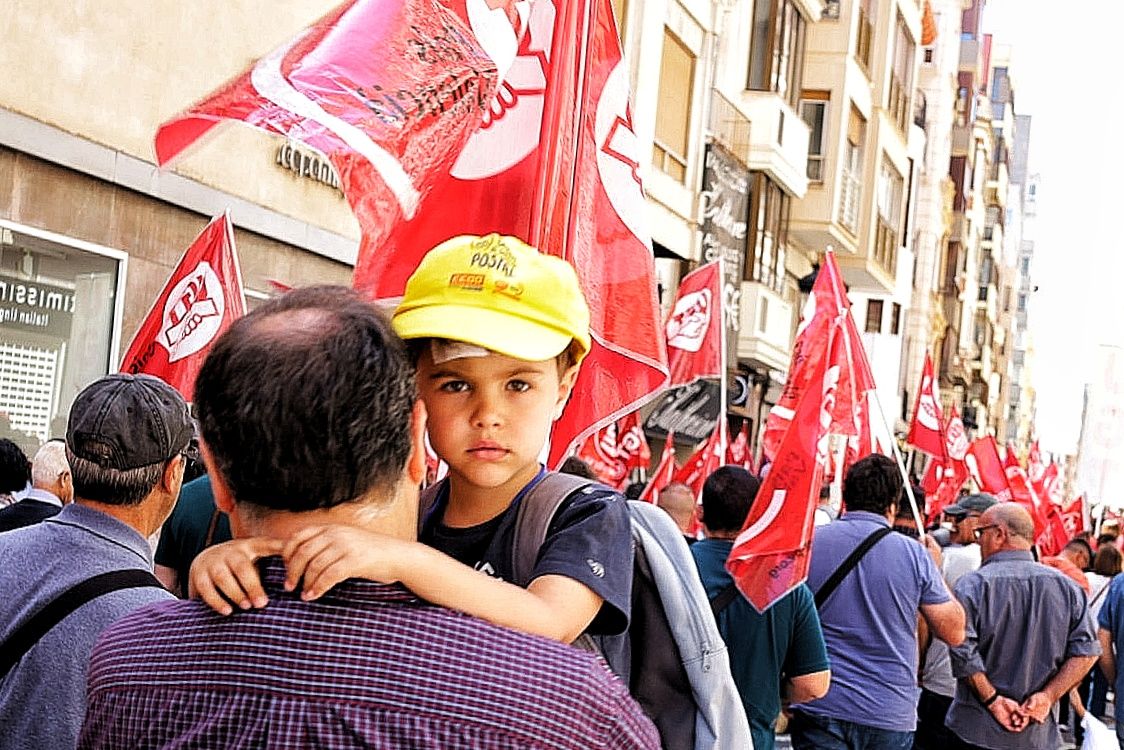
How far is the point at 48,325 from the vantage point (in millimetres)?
11594

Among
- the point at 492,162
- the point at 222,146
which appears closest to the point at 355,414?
the point at 492,162

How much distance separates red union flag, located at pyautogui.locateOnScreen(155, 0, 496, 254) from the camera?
4305mm

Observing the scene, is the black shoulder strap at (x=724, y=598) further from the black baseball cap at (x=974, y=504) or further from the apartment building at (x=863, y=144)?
the apartment building at (x=863, y=144)

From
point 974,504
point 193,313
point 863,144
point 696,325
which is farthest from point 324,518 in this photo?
point 863,144

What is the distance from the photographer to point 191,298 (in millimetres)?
7914

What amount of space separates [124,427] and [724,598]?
331 cm

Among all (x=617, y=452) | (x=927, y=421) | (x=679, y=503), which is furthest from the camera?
(x=927, y=421)

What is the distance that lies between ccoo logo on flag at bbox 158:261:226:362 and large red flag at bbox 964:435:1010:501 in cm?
1505

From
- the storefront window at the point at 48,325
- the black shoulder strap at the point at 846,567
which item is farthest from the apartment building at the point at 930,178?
the black shoulder strap at the point at 846,567

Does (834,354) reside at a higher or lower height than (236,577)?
higher

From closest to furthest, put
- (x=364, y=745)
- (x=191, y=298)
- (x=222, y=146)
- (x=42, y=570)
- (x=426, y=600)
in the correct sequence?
(x=364, y=745), (x=426, y=600), (x=42, y=570), (x=191, y=298), (x=222, y=146)

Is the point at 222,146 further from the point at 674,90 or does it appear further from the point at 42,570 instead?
the point at 674,90

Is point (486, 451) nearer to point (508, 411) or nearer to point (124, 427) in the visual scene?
point (508, 411)

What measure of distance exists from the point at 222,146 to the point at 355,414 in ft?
37.1
